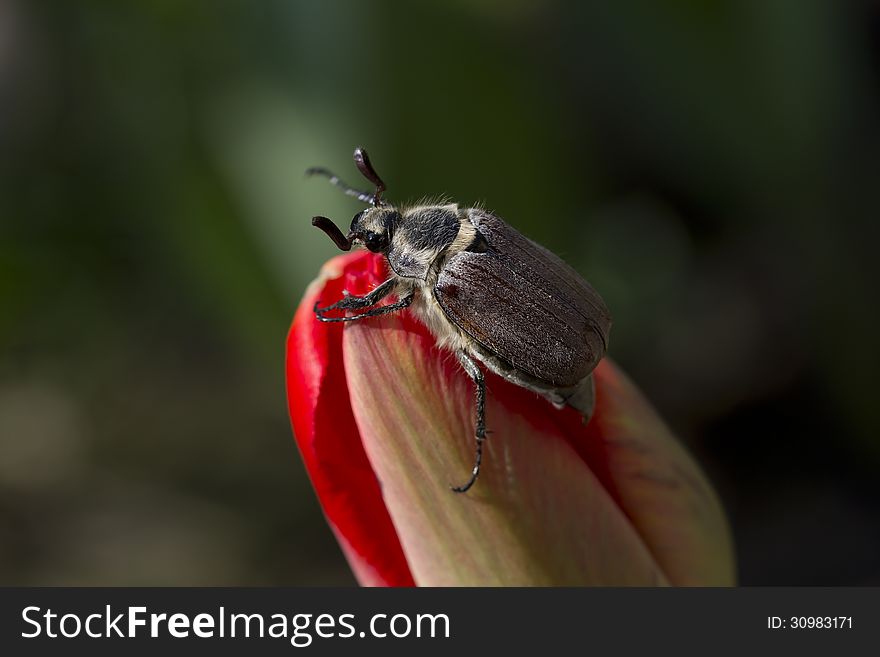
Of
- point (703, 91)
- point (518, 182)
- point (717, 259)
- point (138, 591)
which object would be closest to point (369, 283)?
point (138, 591)

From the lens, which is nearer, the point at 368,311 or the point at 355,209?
the point at 368,311

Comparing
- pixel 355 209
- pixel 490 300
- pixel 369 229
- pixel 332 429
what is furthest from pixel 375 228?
pixel 355 209

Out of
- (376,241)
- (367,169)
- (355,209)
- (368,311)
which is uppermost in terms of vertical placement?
(355,209)

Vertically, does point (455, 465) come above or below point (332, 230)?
below

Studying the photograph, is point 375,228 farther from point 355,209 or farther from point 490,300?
Answer: point 355,209

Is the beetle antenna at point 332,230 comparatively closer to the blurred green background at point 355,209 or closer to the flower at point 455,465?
the flower at point 455,465

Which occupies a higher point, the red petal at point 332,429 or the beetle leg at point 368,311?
the beetle leg at point 368,311

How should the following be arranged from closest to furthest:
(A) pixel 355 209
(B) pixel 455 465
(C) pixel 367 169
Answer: (B) pixel 455 465, (C) pixel 367 169, (A) pixel 355 209

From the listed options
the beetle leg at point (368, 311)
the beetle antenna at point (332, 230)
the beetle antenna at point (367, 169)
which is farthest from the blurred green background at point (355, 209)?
the beetle leg at point (368, 311)
